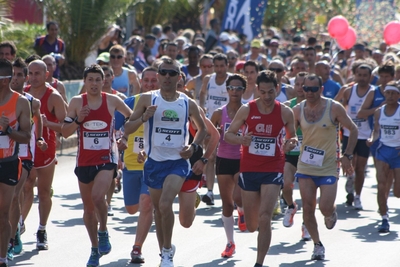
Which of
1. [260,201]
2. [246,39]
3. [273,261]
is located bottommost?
[273,261]

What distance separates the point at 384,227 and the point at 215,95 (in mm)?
3605

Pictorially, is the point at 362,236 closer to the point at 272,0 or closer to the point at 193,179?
the point at 193,179

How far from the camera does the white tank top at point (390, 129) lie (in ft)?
38.3

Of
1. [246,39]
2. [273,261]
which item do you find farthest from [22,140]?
[246,39]

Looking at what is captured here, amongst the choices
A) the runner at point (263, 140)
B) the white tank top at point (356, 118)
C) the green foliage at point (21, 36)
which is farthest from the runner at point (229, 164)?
the green foliage at point (21, 36)

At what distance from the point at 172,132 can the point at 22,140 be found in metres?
1.35

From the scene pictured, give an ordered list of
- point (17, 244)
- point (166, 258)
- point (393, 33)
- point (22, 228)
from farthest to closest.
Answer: point (393, 33) < point (22, 228) < point (17, 244) < point (166, 258)

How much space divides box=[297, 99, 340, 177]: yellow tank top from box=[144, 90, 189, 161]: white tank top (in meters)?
1.80

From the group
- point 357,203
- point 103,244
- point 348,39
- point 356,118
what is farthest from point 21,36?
point 103,244

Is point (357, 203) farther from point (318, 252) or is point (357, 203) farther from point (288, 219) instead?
point (318, 252)

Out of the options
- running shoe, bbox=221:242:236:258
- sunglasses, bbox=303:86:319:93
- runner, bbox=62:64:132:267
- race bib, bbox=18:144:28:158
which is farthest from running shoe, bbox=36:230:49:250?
sunglasses, bbox=303:86:319:93

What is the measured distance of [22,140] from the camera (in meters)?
7.92

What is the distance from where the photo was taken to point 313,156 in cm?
959

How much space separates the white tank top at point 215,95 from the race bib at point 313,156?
13.1 ft
